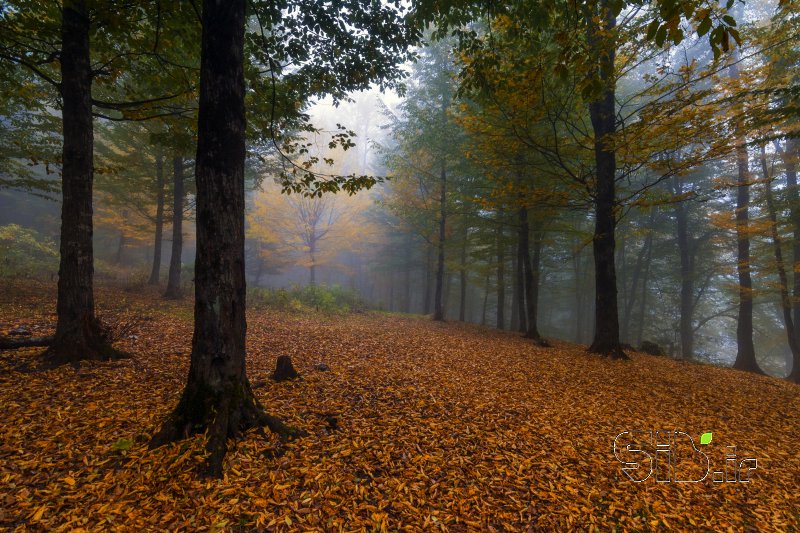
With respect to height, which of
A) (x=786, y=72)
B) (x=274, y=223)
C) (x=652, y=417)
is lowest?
(x=652, y=417)

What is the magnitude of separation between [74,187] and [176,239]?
8.44 m

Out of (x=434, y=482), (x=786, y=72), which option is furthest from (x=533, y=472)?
(x=786, y=72)

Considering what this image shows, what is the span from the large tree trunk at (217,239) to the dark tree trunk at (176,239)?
10.4 metres

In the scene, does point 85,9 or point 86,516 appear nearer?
point 86,516

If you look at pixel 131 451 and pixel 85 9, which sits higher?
pixel 85 9

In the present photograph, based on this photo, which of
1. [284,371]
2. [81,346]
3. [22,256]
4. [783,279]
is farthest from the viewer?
[22,256]

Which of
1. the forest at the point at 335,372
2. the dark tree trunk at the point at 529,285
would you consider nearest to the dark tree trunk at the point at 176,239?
the forest at the point at 335,372

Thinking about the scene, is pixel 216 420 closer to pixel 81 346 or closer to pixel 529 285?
pixel 81 346

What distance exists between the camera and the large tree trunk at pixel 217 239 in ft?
9.77

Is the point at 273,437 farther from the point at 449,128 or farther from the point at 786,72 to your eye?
the point at 786,72

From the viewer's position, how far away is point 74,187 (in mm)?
4480

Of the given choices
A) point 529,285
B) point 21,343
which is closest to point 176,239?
point 21,343

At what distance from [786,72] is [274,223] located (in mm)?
23179

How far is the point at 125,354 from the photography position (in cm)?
504
